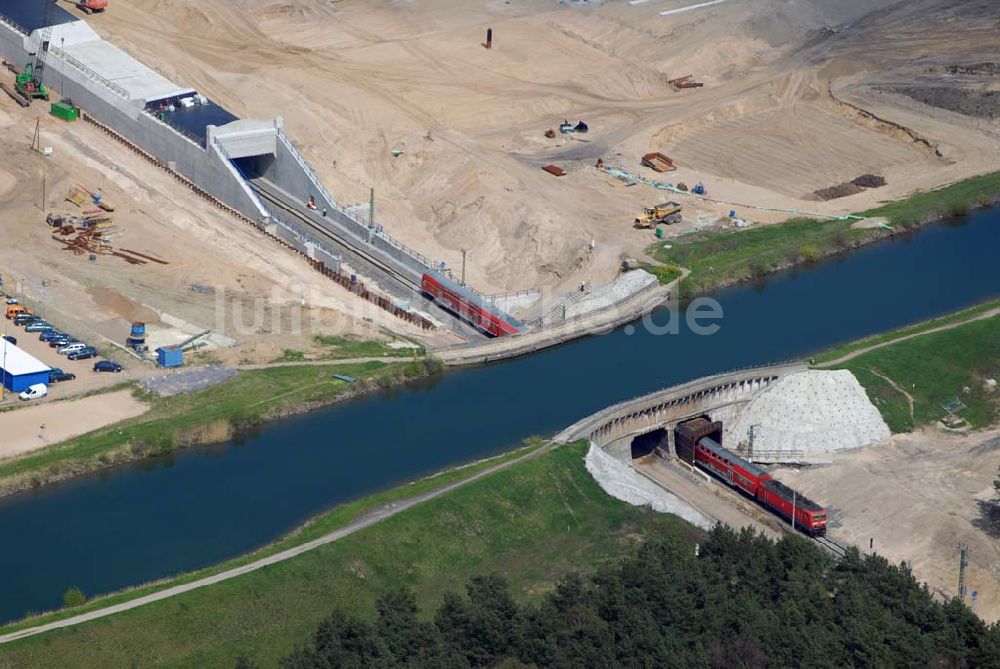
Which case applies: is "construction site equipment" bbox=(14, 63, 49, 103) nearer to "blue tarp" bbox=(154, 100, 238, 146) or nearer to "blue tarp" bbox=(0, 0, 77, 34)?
"blue tarp" bbox=(0, 0, 77, 34)

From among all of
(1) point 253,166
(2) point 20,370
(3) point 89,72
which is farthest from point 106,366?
(3) point 89,72

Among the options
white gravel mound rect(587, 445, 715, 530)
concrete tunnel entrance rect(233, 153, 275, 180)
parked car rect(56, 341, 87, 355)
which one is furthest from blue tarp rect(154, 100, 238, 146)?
white gravel mound rect(587, 445, 715, 530)

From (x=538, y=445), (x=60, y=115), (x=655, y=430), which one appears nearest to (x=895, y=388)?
(x=655, y=430)

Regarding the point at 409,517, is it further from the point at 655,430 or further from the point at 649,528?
the point at 655,430

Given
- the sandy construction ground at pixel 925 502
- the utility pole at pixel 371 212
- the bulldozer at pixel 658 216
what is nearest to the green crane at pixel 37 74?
the utility pole at pixel 371 212

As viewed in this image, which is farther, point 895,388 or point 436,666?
point 895,388

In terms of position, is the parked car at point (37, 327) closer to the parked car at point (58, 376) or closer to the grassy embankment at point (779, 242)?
the parked car at point (58, 376)
